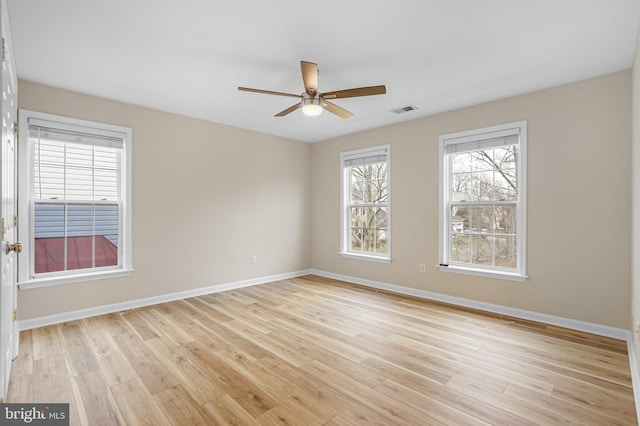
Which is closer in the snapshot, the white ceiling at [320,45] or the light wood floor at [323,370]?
the light wood floor at [323,370]

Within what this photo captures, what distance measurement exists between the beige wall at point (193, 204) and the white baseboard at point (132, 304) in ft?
0.20

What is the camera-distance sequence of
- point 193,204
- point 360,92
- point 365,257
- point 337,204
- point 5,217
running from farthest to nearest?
point 337,204 < point 365,257 < point 193,204 < point 360,92 < point 5,217

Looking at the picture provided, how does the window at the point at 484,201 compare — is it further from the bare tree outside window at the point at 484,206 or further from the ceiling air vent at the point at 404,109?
the ceiling air vent at the point at 404,109

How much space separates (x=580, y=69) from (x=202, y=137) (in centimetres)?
447

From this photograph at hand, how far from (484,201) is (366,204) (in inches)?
73.3

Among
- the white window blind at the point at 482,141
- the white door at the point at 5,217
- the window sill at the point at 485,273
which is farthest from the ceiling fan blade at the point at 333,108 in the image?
the window sill at the point at 485,273

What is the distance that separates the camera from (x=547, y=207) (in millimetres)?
3473

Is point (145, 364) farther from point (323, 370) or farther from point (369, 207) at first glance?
point (369, 207)

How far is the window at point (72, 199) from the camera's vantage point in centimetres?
336

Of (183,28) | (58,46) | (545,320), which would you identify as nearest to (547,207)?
(545,320)

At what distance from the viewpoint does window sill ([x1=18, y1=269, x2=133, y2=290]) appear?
3322 millimetres

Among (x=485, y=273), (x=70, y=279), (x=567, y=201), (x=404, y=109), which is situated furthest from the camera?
(x=404, y=109)

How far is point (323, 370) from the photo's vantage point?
8.16 feet

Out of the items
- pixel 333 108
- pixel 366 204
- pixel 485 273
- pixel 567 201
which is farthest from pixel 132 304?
pixel 567 201
